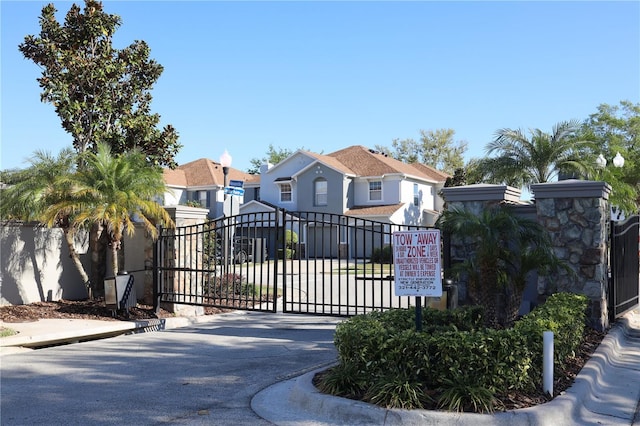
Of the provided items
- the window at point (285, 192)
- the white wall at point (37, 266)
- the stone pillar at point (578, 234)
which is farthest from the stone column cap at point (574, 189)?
the window at point (285, 192)

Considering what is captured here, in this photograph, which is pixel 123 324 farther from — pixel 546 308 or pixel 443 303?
pixel 546 308

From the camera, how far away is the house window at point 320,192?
41725 millimetres

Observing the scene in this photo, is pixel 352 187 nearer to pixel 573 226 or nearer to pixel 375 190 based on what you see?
pixel 375 190

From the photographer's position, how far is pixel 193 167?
51.5m

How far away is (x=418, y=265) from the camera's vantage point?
21.7ft

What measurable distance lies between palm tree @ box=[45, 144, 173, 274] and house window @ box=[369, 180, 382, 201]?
2834 centimetres

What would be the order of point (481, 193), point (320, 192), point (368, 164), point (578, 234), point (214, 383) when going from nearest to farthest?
point (214, 383) → point (578, 234) → point (481, 193) → point (320, 192) → point (368, 164)

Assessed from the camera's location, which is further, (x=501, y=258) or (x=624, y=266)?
(x=624, y=266)

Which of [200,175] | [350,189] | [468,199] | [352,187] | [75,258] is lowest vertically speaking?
[75,258]

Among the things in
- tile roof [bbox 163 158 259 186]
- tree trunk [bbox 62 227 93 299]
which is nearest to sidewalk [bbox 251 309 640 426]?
tree trunk [bbox 62 227 93 299]

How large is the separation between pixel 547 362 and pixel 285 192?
38335 millimetres

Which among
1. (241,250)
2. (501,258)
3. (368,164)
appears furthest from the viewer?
(368,164)

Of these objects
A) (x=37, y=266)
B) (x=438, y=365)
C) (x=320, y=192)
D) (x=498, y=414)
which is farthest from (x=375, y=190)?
(x=498, y=414)

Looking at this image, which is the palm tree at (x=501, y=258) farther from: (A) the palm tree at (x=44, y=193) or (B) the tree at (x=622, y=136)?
(B) the tree at (x=622, y=136)
